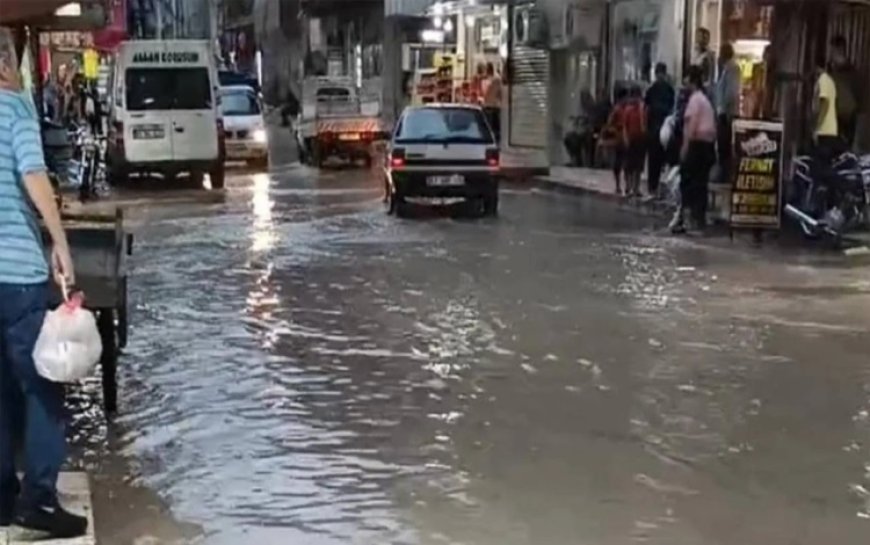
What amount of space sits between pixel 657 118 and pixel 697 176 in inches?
183

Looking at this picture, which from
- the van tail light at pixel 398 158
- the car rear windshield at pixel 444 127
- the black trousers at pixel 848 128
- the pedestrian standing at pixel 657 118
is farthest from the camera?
the pedestrian standing at pixel 657 118

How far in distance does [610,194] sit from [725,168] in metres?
4.72

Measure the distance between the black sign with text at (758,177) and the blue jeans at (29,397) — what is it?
13.2 meters

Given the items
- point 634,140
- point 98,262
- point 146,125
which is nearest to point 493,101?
point 146,125

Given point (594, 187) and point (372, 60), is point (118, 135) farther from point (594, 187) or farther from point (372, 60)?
point (372, 60)

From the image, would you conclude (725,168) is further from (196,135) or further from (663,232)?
(196,135)

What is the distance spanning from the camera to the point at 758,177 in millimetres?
18359

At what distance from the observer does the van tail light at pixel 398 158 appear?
22.0 m

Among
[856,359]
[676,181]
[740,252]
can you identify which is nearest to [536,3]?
[676,181]

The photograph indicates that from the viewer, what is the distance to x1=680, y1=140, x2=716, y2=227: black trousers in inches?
754

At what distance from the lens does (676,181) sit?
22.2 m

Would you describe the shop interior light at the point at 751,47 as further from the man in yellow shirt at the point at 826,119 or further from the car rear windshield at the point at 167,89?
the car rear windshield at the point at 167,89

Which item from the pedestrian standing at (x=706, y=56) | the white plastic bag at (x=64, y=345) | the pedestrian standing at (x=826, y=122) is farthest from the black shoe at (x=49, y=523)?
the pedestrian standing at (x=706, y=56)

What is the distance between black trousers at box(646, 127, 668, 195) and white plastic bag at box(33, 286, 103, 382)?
17.8 m
